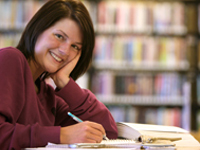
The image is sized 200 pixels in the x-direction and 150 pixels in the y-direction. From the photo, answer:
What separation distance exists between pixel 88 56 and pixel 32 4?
2175mm

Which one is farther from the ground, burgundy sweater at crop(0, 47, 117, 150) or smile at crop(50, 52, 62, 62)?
smile at crop(50, 52, 62, 62)

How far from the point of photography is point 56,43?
996 mm

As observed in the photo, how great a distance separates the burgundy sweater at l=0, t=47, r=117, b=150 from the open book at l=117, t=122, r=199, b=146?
0.24 feet

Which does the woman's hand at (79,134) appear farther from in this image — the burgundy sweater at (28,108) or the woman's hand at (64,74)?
the woman's hand at (64,74)

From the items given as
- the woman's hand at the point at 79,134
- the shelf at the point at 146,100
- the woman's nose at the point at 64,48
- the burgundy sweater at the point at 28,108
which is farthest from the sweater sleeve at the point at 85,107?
the shelf at the point at 146,100

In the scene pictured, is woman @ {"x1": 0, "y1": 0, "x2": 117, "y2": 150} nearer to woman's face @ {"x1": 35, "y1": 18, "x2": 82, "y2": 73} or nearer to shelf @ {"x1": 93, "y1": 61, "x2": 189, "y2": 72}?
woman's face @ {"x1": 35, "y1": 18, "x2": 82, "y2": 73}

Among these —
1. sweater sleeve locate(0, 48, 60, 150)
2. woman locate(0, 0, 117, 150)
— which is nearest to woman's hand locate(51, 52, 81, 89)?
woman locate(0, 0, 117, 150)

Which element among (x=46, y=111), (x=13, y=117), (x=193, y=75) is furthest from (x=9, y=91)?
(x=193, y=75)

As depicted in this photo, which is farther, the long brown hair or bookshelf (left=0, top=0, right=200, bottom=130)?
bookshelf (left=0, top=0, right=200, bottom=130)

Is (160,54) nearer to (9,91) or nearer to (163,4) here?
(163,4)

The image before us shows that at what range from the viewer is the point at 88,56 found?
1164 millimetres

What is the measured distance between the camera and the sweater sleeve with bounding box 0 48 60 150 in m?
0.71

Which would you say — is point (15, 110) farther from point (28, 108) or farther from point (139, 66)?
point (139, 66)

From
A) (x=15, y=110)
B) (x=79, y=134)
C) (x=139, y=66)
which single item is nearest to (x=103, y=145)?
(x=79, y=134)
